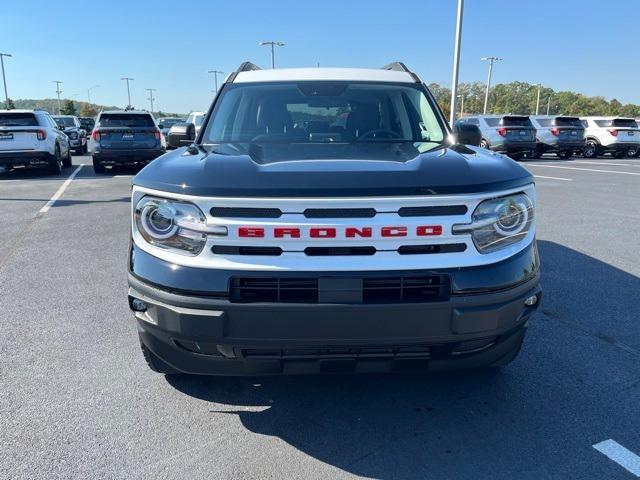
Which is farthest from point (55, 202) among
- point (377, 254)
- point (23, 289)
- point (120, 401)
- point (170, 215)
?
point (377, 254)

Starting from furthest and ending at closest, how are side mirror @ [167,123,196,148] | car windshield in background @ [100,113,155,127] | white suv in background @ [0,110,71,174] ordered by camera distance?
car windshield in background @ [100,113,155,127] → white suv in background @ [0,110,71,174] → side mirror @ [167,123,196,148]

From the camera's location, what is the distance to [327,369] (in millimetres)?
2318

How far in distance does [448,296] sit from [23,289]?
410 centimetres

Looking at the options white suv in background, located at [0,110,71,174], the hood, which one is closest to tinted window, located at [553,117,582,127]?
white suv in background, located at [0,110,71,174]

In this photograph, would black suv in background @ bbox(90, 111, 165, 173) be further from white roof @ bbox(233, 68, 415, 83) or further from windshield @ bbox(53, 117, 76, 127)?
windshield @ bbox(53, 117, 76, 127)

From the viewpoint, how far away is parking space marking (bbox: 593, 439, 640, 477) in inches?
89.2

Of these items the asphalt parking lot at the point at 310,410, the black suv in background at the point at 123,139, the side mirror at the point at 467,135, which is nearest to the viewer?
the asphalt parking lot at the point at 310,410

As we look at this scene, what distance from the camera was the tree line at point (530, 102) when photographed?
8676 centimetres

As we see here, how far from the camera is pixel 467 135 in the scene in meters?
3.48

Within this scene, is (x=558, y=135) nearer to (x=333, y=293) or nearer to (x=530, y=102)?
(x=333, y=293)

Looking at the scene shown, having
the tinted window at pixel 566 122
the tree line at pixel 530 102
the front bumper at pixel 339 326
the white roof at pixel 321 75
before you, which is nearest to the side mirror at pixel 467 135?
the white roof at pixel 321 75

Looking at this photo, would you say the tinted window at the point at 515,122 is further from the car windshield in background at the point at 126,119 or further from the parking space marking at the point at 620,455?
the parking space marking at the point at 620,455

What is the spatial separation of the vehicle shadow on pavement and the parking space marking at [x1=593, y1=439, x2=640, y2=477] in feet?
0.15

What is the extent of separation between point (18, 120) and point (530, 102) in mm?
107802
